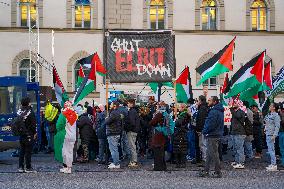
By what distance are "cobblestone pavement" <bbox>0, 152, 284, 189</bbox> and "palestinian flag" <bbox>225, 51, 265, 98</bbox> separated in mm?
2145

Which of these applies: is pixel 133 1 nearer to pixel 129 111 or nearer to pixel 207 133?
pixel 129 111

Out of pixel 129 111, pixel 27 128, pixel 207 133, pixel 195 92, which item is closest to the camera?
pixel 207 133

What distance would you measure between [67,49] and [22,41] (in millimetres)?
2393

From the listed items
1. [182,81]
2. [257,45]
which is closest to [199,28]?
[257,45]

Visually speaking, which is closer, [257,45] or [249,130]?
[249,130]

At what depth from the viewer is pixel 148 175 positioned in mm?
15031

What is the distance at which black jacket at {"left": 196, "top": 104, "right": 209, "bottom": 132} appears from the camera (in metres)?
17.0

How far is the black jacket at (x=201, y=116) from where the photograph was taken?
17.0 m

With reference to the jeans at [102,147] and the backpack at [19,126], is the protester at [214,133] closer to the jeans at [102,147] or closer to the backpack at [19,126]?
the jeans at [102,147]

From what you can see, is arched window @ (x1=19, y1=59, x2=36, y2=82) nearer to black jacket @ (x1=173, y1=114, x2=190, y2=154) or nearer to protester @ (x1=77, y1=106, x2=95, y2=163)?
protester @ (x1=77, y1=106, x2=95, y2=163)

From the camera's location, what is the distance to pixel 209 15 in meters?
34.3

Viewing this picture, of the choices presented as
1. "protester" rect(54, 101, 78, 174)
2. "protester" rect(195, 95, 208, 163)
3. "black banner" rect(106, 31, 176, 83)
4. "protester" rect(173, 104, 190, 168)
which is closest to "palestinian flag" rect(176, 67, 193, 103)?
"black banner" rect(106, 31, 176, 83)

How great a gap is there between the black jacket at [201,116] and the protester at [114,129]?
218 centimetres

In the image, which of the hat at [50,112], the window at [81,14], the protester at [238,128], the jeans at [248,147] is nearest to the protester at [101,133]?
the hat at [50,112]
